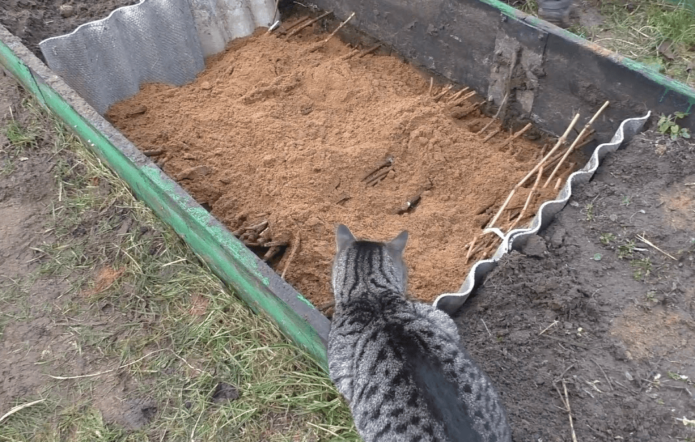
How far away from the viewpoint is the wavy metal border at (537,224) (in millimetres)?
2711

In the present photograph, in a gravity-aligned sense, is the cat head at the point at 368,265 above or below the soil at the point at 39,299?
above

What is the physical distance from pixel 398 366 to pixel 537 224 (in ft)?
4.13

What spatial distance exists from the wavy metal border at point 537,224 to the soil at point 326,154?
0.25 metres

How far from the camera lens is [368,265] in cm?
266

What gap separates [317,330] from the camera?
2.44 m

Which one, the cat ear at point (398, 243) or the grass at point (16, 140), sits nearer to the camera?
the cat ear at point (398, 243)

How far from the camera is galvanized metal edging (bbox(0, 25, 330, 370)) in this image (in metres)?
2.54

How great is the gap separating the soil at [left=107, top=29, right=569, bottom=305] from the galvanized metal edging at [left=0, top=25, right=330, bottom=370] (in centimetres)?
38

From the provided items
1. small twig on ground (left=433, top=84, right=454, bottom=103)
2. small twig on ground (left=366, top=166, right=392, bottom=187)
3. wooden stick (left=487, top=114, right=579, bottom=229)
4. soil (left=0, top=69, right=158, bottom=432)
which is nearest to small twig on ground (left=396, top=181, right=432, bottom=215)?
small twig on ground (left=366, top=166, right=392, bottom=187)

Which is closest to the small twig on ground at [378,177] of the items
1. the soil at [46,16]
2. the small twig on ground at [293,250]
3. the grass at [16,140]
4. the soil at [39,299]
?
the small twig on ground at [293,250]

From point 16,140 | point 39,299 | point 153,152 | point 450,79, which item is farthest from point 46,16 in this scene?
point 450,79

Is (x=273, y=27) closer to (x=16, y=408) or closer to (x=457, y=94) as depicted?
(x=457, y=94)

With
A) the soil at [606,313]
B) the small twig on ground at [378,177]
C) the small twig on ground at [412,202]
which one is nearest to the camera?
the soil at [606,313]

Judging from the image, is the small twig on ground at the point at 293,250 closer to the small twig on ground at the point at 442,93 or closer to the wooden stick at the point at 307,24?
the small twig on ground at the point at 442,93
